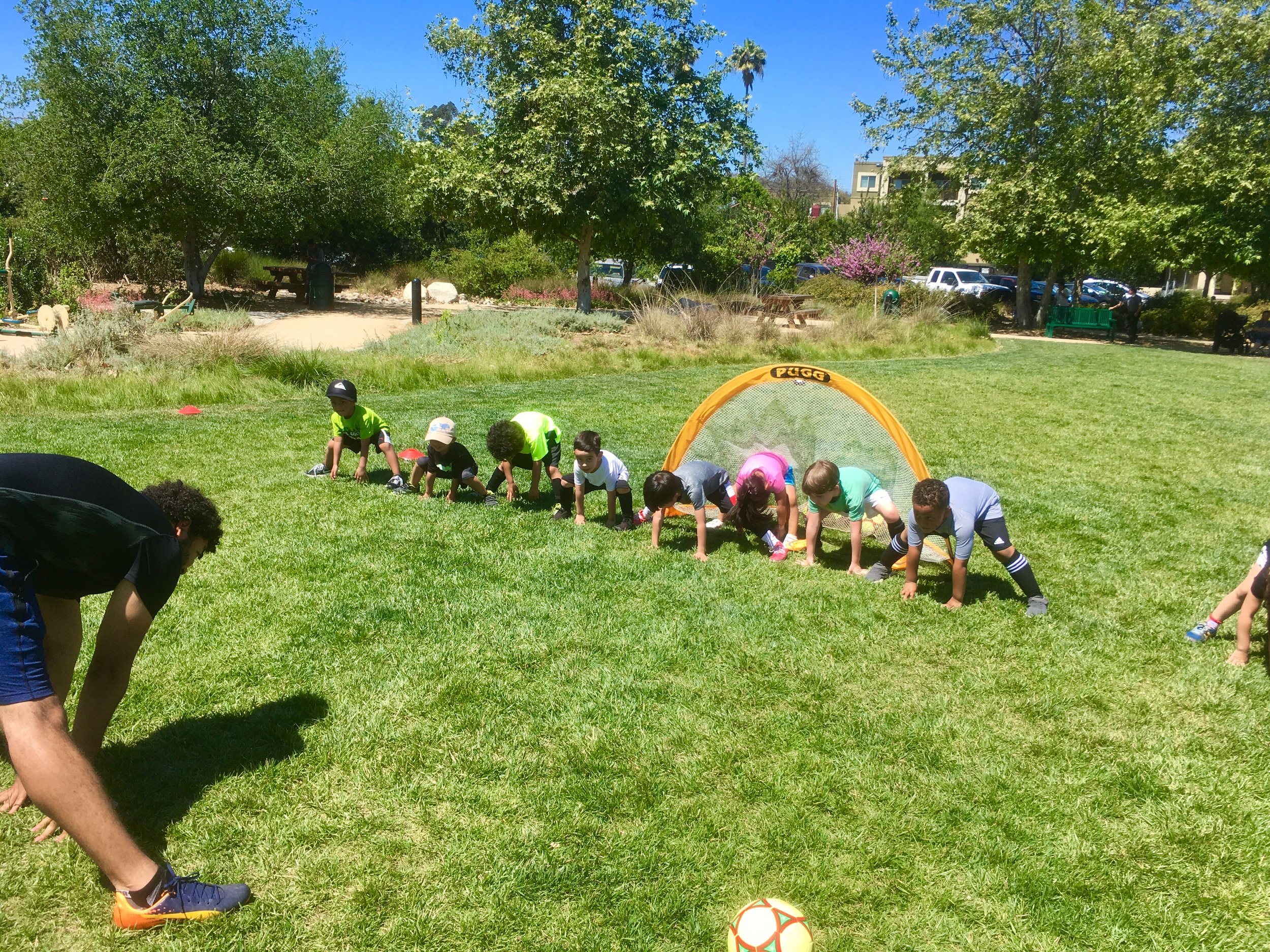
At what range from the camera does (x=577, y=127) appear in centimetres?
2194

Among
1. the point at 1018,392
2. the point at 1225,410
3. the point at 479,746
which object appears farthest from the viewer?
the point at 1018,392

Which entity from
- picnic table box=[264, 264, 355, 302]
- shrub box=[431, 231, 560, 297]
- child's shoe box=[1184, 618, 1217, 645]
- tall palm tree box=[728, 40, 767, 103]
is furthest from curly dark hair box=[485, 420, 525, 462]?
tall palm tree box=[728, 40, 767, 103]

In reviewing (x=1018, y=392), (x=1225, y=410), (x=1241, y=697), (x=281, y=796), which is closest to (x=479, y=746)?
(x=281, y=796)

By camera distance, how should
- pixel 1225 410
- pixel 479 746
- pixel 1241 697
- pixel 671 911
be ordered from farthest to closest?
pixel 1225 410 → pixel 1241 697 → pixel 479 746 → pixel 671 911

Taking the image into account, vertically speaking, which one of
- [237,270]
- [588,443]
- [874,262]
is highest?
[874,262]

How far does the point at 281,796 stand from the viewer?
339cm

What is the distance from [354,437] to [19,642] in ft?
17.8

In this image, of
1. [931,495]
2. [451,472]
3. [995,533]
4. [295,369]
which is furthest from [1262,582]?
[295,369]

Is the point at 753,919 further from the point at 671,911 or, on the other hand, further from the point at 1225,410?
the point at 1225,410

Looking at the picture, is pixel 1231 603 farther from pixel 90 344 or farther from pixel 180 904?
pixel 90 344

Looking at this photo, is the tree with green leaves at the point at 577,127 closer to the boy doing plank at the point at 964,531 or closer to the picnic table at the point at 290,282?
the picnic table at the point at 290,282

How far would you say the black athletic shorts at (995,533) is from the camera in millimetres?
5277

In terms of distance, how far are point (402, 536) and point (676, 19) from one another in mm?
21476

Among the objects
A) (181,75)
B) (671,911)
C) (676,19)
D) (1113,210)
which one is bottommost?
(671,911)
